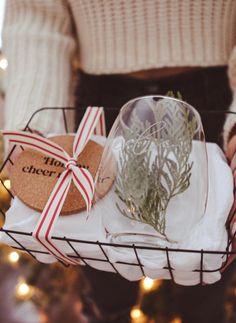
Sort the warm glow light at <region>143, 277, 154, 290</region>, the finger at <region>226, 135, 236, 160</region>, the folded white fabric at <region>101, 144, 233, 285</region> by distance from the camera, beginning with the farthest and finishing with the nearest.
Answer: the warm glow light at <region>143, 277, 154, 290</region>
the finger at <region>226, 135, 236, 160</region>
the folded white fabric at <region>101, 144, 233, 285</region>

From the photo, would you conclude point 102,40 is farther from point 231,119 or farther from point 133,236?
point 133,236

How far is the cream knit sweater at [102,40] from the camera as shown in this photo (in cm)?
65

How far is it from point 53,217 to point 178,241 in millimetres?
133

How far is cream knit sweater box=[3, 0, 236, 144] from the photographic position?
0.65 meters

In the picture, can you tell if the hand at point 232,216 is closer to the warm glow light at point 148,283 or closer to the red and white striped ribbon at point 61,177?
the red and white striped ribbon at point 61,177

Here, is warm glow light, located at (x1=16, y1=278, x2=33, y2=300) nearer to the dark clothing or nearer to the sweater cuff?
the dark clothing

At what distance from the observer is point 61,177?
1.58ft

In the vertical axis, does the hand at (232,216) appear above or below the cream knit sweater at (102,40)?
below

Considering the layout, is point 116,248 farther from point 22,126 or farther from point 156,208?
point 22,126

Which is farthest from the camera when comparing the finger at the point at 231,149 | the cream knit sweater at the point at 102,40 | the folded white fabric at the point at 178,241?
the cream knit sweater at the point at 102,40

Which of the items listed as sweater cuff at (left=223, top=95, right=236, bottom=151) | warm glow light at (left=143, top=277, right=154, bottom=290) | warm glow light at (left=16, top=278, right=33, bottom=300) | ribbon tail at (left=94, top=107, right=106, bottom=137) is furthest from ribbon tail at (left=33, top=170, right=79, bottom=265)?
warm glow light at (left=16, top=278, right=33, bottom=300)

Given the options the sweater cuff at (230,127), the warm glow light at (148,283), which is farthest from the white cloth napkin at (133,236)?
the warm glow light at (148,283)

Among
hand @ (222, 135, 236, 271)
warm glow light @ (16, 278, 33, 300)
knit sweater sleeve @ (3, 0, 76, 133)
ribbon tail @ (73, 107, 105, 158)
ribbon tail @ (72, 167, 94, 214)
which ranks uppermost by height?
knit sweater sleeve @ (3, 0, 76, 133)

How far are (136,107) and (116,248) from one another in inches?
6.3
